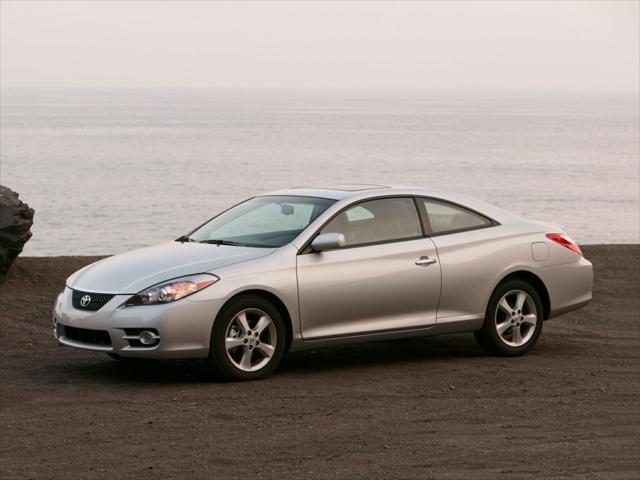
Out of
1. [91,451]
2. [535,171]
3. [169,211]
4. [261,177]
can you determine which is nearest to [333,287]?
[91,451]

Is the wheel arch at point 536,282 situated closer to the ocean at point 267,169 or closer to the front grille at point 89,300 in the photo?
the front grille at point 89,300

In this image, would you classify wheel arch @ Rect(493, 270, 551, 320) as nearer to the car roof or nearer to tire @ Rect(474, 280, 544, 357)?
tire @ Rect(474, 280, 544, 357)

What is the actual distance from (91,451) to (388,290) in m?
3.52

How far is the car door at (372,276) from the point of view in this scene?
33.9ft

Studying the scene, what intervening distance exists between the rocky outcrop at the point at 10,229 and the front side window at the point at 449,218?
585 cm

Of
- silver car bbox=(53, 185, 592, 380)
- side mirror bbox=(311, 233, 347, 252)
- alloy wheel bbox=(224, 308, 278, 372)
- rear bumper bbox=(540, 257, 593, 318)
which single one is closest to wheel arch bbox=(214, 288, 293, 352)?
silver car bbox=(53, 185, 592, 380)

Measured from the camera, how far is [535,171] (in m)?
83.2

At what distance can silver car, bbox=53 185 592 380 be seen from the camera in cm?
986

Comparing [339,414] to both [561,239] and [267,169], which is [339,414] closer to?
[561,239]

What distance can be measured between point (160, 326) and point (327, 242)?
4.85 feet

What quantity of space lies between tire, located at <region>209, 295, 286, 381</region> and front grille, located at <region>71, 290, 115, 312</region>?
88 cm

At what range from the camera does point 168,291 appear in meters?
9.83

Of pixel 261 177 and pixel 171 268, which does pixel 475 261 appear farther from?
pixel 261 177

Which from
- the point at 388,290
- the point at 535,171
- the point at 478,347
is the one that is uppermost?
the point at 388,290
